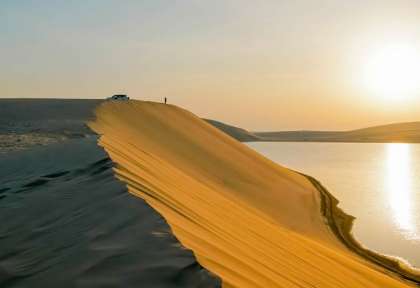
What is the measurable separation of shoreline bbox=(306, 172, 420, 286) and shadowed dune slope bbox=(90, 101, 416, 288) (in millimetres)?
450

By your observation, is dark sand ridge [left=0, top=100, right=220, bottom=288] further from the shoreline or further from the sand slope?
the shoreline

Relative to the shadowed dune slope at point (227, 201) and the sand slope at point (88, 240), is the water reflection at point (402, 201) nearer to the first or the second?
the shadowed dune slope at point (227, 201)

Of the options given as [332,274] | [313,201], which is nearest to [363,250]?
[332,274]

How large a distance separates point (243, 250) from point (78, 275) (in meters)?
3.29

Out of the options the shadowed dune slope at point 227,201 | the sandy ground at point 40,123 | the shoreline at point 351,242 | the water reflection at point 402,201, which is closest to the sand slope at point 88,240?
the shadowed dune slope at point 227,201

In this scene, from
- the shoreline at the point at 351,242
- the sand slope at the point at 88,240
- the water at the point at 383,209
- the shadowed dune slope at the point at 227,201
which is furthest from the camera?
the water at the point at 383,209

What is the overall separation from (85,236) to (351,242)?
14.4 meters

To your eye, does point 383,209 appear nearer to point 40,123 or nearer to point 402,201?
point 402,201

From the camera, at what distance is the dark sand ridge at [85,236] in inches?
163

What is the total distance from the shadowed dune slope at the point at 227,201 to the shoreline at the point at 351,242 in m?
0.45

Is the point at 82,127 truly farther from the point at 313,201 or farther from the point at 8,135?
the point at 313,201

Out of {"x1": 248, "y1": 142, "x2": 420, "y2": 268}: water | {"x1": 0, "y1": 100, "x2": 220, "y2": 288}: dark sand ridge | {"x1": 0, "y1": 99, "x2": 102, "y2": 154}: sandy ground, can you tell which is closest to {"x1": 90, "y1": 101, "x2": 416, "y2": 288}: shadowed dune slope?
{"x1": 0, "y1": 100, "x2": 220, "y2": 288}: dark sand ridge

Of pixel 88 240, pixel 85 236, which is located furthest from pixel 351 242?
pixel 88 240

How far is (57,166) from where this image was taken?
1091 cm
